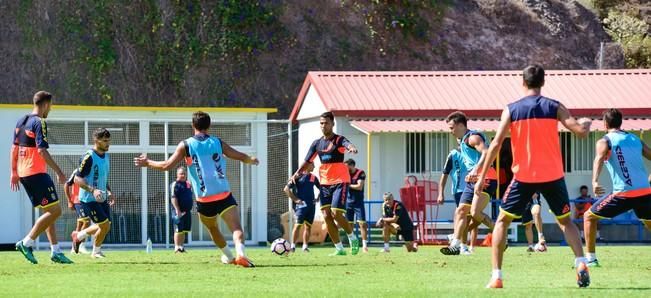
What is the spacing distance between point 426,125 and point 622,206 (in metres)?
16.5

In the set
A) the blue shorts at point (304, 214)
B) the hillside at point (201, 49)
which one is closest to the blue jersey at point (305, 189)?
the blue shorts at point (304, 214)

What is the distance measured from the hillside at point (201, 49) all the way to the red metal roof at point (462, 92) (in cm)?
680

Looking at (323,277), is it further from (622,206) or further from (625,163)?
(625,163)

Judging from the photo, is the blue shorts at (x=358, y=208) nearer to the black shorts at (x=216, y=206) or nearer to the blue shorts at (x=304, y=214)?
the blue shorts at (x=304, y=214)

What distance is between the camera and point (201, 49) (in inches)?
1592

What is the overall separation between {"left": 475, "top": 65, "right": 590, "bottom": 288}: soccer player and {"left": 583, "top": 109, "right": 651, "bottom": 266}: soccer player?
10.2ft

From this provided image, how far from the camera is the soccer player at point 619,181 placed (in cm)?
1485

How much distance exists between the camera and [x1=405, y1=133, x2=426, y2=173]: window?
32.3 meters

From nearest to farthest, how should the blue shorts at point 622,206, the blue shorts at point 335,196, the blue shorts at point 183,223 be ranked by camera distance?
the blue shorts at point 622,206 → the blue shorts at point 335,196 → the blue shorts at point 183,223

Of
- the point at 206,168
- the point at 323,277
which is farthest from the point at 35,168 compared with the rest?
the point at 323,277

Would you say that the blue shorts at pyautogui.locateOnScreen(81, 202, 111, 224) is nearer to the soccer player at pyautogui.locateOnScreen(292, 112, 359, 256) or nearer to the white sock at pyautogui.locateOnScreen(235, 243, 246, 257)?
the soccer player at pyautogui.locateOnScreen(292, 112, 359, 256)

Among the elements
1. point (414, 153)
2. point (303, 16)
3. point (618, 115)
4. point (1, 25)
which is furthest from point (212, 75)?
point (618, 115)

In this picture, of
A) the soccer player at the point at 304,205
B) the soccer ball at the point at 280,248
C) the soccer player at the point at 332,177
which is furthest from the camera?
the soccer player at the point at 304,205

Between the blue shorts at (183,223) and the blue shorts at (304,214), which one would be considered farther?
the blue shorts at (304,214)
